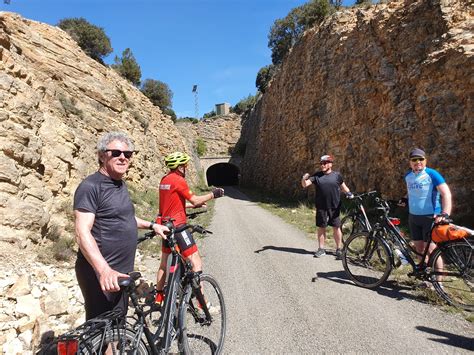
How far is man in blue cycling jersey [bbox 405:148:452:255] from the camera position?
477cm

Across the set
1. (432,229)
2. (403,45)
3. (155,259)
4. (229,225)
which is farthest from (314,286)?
(403,45)

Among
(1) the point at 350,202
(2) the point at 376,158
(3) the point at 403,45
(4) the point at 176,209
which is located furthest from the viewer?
(1) the point at 350,202

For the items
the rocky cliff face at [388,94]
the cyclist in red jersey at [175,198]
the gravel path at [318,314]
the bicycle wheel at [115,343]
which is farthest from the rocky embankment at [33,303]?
the rocky cliff face at [388,94]

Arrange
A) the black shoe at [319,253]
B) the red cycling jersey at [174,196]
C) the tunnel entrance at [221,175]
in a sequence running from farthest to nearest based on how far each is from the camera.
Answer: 1. the tunnel entrance at [221,175]
2. the black shoe at [319,253]
3. the red cycling jersey at [174,196]

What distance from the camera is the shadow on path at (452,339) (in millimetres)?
3448

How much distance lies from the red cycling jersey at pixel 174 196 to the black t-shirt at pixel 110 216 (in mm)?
1505

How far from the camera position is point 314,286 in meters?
5.46

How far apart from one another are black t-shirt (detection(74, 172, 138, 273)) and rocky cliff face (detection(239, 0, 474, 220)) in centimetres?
926

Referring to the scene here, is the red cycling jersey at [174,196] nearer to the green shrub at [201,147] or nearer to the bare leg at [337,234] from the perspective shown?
the bare leg at [337,234]

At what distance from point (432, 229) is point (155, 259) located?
5.89 metres

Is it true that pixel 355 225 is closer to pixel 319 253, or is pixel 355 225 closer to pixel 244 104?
pixel 319 253

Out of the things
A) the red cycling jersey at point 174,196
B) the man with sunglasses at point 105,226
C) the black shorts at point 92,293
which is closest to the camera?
the man with sunglasses at point 105,226

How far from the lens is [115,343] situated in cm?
232

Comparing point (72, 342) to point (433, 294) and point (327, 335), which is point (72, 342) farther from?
point (433, 294)
